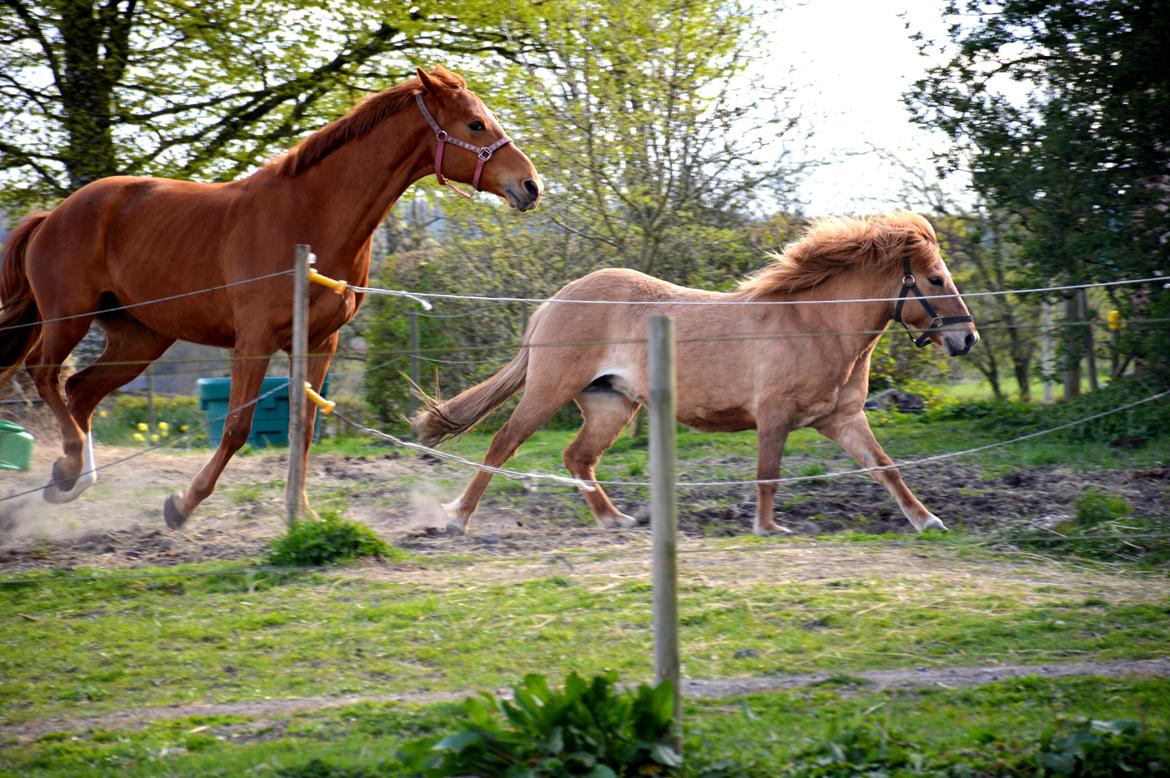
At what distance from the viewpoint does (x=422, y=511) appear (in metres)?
7.46

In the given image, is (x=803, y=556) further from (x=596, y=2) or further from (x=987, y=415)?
(x=596, y=2)

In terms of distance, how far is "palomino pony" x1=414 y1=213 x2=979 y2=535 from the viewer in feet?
22.4

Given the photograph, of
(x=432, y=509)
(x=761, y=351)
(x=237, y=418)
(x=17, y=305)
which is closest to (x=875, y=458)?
(x=761, y=351)

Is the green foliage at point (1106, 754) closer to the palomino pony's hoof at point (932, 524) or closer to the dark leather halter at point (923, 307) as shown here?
the palomino pony's hoof at point (932, 524)

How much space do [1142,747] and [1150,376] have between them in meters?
7.53

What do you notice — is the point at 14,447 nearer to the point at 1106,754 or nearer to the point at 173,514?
the point at 173,514

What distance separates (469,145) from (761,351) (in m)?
2.18

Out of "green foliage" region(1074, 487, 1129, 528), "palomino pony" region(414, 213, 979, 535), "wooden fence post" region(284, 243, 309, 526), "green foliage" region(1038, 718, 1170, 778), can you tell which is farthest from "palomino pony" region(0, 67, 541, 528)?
"green foliage" region(1038, 718, 1170, 778)

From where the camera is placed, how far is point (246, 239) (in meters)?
6.59

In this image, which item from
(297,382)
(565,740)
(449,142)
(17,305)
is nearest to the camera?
(565,740)

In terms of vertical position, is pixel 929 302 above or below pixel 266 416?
above

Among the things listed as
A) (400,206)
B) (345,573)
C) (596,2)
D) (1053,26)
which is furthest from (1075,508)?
(400,206)

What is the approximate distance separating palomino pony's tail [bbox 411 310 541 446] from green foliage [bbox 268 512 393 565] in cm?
144

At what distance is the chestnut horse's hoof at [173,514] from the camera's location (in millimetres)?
6645
